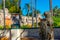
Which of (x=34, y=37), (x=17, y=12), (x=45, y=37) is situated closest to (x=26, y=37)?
(x=34, y=37)

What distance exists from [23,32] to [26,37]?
1.56 feet

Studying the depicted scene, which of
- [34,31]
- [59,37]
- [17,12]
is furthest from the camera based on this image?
[17,12]

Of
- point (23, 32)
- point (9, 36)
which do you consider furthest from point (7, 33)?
point (23, 32)

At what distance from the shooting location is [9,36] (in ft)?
37.7

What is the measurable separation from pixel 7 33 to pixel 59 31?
3003 mm

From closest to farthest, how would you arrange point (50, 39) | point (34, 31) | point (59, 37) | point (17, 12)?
point (50, 39), point (59, 37), point (34, 31), point (17, 12)

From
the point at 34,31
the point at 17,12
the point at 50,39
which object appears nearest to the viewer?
the point at 50,39

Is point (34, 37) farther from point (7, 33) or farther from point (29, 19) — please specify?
point (29, 19)

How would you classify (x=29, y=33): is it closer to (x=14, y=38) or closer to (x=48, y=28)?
(x=14, y=38)

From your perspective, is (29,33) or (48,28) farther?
(29,33)

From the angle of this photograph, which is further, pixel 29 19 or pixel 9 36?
pixel 29 19

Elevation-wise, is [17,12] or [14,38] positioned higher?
[17,12]

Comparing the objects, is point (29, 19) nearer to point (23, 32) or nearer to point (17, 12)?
point (17, 12)

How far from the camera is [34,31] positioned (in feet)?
36.5
